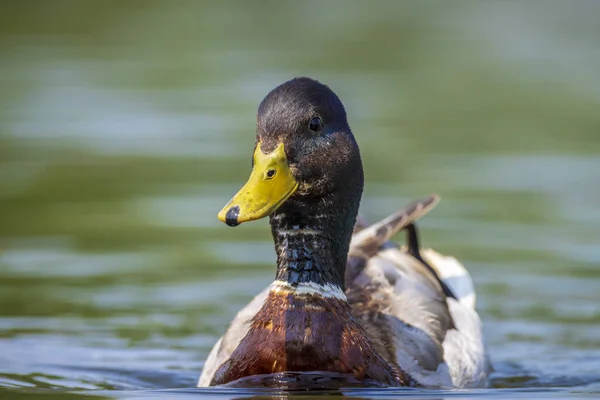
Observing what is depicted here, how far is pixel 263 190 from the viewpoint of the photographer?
22.9 feet

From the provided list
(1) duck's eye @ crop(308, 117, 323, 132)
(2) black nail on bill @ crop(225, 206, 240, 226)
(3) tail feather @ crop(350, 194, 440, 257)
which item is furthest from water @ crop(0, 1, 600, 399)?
(1) duck's eye @ crop(308, 117, 323, 132)

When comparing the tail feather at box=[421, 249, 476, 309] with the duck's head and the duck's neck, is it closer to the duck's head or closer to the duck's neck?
the duck's neck

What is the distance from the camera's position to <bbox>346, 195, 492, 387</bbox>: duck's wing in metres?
8.27

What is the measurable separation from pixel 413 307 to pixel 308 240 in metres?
1.69

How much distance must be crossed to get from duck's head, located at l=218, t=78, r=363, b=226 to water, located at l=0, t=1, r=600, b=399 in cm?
108

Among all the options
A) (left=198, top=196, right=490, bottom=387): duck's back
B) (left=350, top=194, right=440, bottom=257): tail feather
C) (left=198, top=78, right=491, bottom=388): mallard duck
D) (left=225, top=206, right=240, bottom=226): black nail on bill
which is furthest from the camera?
(left=350, top=194, right=440, bottom=257): tail feather

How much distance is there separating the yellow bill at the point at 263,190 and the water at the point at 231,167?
1027 millimetres

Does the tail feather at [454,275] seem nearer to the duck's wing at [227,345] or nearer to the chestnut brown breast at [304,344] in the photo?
the duck's wing at [227,345]

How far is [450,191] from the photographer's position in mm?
13281

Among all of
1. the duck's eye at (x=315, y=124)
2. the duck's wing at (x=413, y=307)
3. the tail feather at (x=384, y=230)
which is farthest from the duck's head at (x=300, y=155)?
the tail feather at (x=384, y=230)

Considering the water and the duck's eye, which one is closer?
the duck's eye

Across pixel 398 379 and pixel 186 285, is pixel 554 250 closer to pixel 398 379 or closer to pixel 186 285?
pixel 186 285

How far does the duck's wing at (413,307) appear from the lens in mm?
8266

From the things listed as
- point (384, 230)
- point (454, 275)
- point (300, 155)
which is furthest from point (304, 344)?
point (454, 275)
